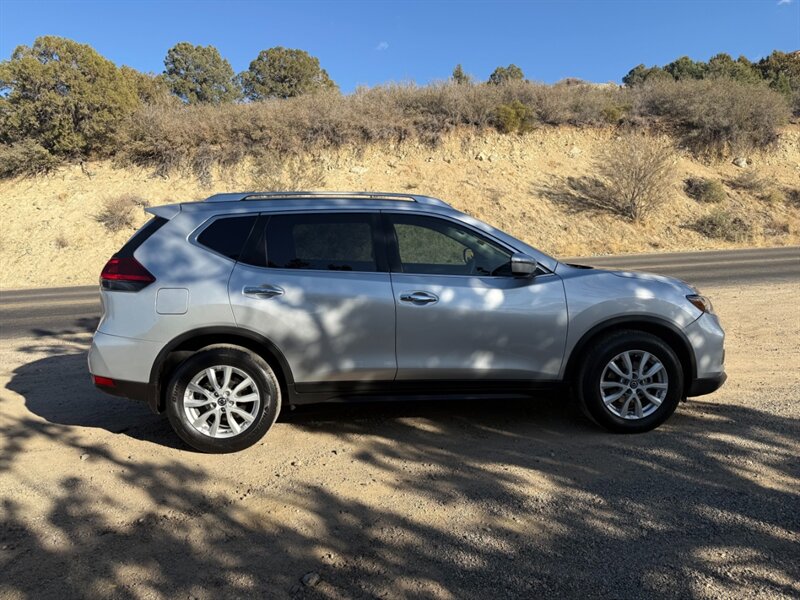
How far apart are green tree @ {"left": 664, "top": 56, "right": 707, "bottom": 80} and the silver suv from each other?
4143 centimetres

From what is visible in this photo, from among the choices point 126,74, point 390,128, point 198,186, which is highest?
point 126,74

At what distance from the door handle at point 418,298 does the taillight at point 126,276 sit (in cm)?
177

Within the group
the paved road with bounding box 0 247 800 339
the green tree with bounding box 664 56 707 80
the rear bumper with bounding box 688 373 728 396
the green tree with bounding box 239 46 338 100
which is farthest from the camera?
the green tree with bounding box 239 46 338 100

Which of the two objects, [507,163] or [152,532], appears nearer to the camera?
[152,532]

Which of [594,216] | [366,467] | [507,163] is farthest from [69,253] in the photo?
[366,467]

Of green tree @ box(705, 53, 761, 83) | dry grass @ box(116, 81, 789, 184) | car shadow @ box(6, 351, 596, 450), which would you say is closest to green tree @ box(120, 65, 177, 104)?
dry grass @ box(116, 81, 789, 184)

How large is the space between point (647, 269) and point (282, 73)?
3489cm

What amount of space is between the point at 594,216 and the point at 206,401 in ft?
79.0

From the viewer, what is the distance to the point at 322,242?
427 cm

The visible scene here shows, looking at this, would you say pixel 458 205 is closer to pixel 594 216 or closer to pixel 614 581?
pixel 594 216

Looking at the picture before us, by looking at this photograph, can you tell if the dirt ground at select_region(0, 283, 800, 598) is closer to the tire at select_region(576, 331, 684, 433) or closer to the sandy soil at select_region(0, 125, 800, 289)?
the tire at select_region(576, 331, 684, 433)

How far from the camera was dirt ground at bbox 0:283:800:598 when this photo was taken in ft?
8.66

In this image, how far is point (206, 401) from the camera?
4.03 metres

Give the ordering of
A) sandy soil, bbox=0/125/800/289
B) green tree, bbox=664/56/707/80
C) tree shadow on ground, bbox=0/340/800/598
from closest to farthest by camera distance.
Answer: tree shadow on ground, bbox=0/340/800/598 < sandy soil, bbox=0/125/800/289 < green tree, bbox=664/56/707/80
